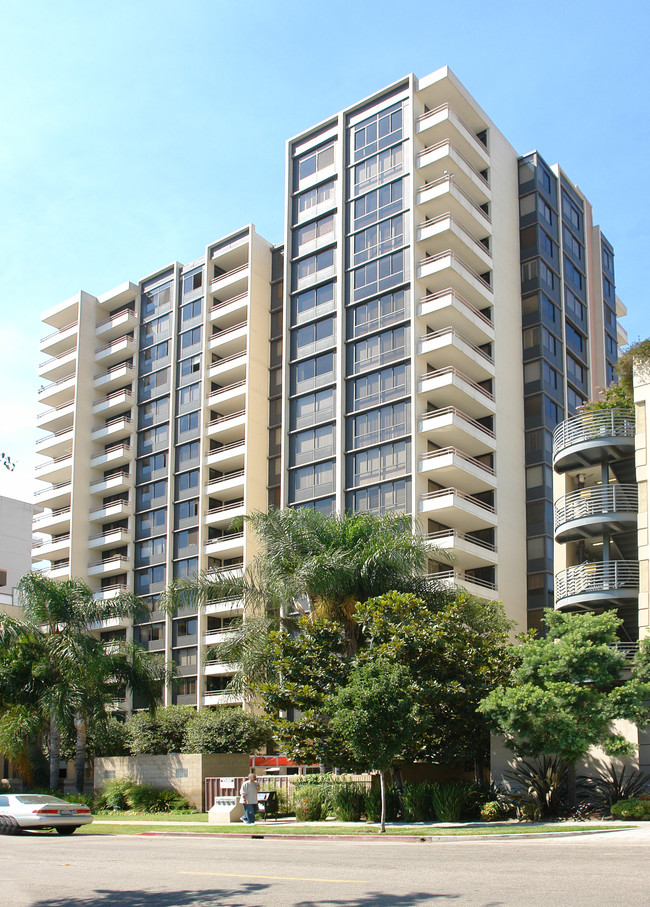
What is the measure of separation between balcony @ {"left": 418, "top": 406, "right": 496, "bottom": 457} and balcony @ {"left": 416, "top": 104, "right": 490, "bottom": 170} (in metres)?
16.3

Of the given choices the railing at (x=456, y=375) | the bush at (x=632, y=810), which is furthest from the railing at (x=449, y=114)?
the bush at (x=632, y=810)

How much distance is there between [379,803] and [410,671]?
3.92 metres

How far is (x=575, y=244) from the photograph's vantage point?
64.8m

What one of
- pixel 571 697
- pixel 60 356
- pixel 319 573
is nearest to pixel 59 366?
pixel 60 356

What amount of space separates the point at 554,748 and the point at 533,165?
45.2 meters

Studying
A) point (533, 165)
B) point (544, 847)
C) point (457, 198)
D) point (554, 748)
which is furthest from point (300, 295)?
point (544, 847)

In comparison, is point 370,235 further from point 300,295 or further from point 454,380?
point 454,380

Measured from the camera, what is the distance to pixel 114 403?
72.7 meters

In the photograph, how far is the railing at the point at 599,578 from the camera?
35375 mm

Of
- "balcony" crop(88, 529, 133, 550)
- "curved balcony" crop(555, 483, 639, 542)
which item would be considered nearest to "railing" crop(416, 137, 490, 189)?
"curved balcony" crop(555, 483, 639, 542)

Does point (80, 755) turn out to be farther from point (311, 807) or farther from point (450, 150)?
point (450, 150)

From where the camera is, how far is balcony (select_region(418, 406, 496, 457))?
167 ft

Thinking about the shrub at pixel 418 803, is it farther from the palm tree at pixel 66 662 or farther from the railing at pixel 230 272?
the railing at pixel 230 272

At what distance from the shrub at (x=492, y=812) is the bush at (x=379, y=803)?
2.78 m
